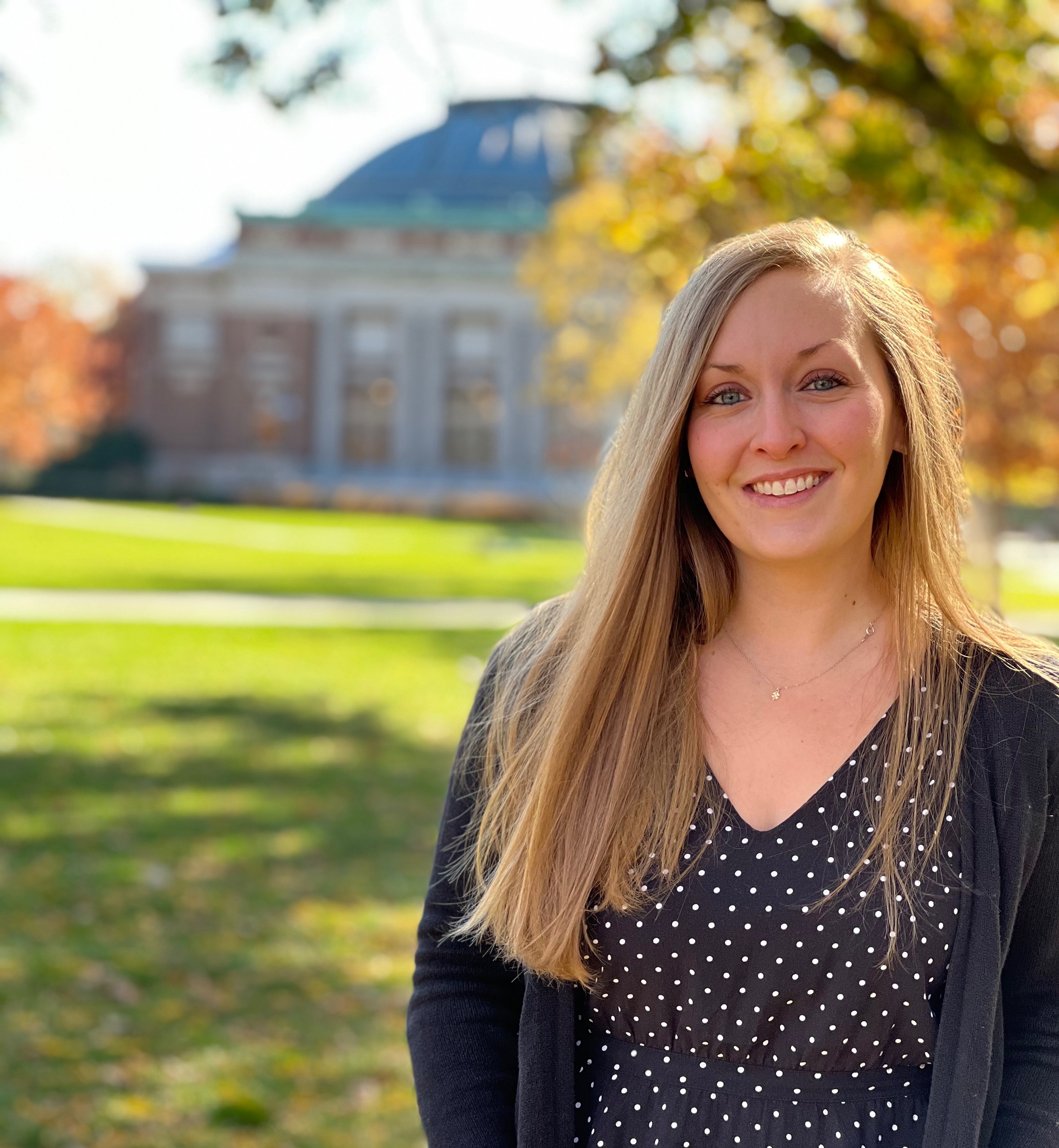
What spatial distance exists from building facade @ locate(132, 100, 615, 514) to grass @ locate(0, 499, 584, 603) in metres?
16.4

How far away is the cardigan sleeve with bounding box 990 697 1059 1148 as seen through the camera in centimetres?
195

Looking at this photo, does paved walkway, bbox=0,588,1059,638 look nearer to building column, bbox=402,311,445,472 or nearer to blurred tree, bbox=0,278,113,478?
blurred tree, bbox=0,278,113,478

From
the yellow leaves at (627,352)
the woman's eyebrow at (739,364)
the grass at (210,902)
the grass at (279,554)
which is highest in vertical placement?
the yellow leaves at (627,352)

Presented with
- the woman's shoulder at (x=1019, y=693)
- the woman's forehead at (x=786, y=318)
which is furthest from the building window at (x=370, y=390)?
the woman's shoulder at (x=1019, y=693)

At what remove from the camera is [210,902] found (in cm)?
679

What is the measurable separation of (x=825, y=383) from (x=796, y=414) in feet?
0.21

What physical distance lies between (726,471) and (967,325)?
12.1 metres

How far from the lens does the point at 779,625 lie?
85.1 inches

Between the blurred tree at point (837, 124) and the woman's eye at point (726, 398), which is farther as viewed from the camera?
the blurred tree at point (837, 124)

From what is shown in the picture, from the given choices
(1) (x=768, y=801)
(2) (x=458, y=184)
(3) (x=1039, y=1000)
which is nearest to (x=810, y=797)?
(1) (x=768, y=801)

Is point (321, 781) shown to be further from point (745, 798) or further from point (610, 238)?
point (745, 798)

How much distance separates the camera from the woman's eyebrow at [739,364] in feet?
6.61

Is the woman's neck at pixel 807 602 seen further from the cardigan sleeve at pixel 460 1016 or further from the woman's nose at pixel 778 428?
the cardigan sleeve at pixel 460 1016

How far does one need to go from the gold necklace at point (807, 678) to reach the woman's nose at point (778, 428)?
0.32 meters
